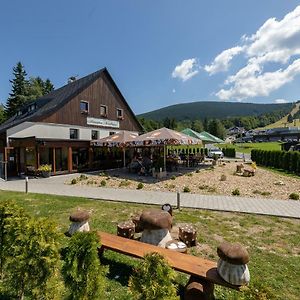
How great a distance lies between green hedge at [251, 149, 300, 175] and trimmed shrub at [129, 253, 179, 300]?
19.6 m

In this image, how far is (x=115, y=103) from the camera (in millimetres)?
27328

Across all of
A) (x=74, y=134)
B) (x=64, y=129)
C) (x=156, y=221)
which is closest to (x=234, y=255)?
(x=156, y=221)

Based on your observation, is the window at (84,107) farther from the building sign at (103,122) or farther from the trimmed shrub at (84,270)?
the trimmed shrub at (84,270)

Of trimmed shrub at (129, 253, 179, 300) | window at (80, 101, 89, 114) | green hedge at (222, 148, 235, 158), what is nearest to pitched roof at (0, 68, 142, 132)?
window at (80, 101, 89, 114)

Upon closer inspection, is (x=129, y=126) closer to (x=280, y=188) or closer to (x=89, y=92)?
(x=89, y=92)

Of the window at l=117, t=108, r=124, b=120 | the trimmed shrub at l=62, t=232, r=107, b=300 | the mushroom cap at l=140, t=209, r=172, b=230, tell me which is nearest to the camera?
the trimmed shrub at l=62, t=232, r=107, b=300

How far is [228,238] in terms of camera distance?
6.08 metres

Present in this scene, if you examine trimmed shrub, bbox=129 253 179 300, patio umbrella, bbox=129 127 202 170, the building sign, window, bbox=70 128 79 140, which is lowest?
trimmed shrub, bbox=129 253 179 300

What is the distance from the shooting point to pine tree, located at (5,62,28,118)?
49594mm

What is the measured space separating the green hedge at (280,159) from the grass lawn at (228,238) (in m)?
13.6

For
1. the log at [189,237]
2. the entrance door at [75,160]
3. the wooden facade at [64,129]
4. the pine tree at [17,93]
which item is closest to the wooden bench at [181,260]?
the log at [189,237]

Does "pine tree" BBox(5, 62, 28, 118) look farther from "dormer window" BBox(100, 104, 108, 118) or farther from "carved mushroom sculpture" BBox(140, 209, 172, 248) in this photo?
"carved mushroom sculpture" BBox(140, 209, 172, 248)

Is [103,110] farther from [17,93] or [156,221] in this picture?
[17,93]

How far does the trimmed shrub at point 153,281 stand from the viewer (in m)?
2.23
